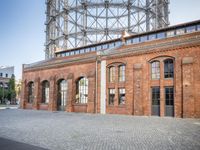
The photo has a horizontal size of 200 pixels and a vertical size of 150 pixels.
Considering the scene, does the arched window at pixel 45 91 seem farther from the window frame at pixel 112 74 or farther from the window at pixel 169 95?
the window at pixel 169 95

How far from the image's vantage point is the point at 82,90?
24109 millimetres

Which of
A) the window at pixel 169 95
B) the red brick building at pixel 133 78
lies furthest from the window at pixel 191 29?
the window at pixel 169 95

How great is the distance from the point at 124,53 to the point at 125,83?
2.93 meters

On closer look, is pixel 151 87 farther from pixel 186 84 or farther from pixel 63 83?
pixel 63 83

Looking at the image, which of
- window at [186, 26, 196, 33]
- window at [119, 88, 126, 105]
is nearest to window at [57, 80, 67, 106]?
window at [119, 88, 126, 105]

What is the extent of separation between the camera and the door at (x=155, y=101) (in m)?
18.5

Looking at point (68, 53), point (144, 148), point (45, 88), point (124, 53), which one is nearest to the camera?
point (144, 148)

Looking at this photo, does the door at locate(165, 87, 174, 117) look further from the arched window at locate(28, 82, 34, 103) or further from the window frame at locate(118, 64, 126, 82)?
the arched window at locate(28, 82, 34, 103)

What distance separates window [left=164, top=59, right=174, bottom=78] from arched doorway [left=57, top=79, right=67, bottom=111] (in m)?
12.7

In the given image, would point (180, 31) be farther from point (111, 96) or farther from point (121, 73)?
point (111, 96)

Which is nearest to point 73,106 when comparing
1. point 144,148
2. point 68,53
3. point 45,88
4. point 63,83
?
point 63,83

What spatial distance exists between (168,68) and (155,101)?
3.12 m

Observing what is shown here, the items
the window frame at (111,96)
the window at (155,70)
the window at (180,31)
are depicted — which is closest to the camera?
the window at (155,70)

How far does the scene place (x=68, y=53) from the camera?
105 feet
